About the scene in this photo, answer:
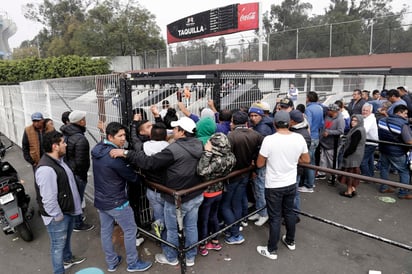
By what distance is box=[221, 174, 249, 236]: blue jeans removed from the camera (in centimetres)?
361

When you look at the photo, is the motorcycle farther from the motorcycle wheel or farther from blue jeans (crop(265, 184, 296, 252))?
blue jeans (crop(265, 184, 296, 252))

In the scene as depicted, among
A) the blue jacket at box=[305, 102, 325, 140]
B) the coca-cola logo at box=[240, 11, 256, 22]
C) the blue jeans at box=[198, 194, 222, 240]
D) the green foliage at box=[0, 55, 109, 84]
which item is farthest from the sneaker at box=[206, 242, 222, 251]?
the green foliage at box=[0, 55, 109, 84]

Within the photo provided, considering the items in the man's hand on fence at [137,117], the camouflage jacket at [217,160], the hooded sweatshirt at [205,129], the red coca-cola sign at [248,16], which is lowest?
the camouflage jacket at [217,160]

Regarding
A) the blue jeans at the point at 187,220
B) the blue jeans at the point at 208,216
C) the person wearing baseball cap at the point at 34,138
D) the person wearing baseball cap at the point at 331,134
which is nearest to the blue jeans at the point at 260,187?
the blue jeans at the point at 208,216

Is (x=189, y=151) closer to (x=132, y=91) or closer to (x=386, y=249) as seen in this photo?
(x=132, y=91)

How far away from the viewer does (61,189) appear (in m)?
2.96

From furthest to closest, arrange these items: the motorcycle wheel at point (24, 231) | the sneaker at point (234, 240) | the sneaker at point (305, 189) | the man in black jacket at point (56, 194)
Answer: the sneaker at point (305, 189), the motorcycle wheel at point (24, 231), the sneaker at point (234, 240), the man in black jacket at point (56, 194)

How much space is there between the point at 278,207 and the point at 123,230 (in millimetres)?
1773

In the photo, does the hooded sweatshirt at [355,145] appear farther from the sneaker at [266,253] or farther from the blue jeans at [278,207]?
the sneaker at [266,253]

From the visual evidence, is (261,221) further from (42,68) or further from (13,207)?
(42,68)

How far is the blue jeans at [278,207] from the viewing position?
10.8ft

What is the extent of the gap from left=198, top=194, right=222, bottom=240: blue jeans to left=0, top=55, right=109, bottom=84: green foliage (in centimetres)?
2321

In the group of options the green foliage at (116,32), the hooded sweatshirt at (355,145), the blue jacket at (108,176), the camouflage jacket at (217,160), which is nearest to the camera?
the blue jacket at (108,176)

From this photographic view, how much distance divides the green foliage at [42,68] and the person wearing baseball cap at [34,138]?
20.4 meters
